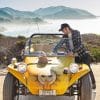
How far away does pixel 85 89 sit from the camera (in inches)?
311

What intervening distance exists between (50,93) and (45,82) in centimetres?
18

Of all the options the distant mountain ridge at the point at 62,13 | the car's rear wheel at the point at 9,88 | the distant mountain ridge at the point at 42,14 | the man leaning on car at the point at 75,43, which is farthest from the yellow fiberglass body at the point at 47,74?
A: the distant mountain ridge at the point at 62,13

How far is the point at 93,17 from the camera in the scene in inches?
647

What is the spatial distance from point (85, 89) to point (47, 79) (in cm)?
63

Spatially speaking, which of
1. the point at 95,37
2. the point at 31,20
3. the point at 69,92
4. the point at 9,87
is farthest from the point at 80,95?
the point at 95,37

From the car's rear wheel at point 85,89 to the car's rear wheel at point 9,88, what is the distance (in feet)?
3.31

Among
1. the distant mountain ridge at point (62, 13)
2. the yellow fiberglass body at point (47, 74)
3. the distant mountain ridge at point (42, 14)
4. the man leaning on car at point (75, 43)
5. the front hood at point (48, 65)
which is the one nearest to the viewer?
the yellow fiberglass body at point (47, 74)

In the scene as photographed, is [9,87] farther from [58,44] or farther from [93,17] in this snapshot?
[93,17]

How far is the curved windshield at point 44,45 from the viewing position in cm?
891

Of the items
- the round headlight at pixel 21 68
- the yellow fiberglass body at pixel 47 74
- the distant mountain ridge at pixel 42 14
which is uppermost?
the distant mountain ridge at pixel 42 14

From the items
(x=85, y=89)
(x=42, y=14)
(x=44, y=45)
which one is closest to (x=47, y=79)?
(x=85, y=89)

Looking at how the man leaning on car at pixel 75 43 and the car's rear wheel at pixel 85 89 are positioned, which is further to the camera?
the man leaning on car at pixel 75 43

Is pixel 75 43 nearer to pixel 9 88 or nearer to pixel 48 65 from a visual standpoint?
pixel 48 65

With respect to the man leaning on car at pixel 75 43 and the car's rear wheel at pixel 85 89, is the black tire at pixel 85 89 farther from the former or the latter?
the man leaning on car at pixel 75 43
